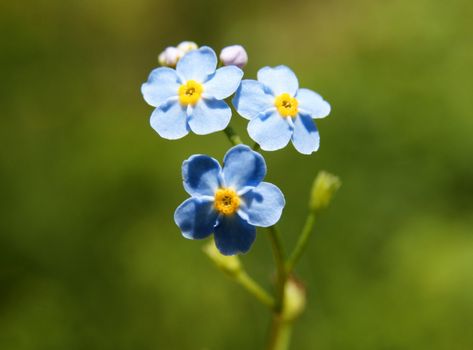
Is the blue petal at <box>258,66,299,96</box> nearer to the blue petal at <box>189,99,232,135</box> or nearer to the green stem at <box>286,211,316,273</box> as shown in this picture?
the blue petal at <box>189,99,232,135</box>

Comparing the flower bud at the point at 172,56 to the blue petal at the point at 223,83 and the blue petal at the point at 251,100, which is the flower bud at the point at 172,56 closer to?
the blue petal at the point at 223,83

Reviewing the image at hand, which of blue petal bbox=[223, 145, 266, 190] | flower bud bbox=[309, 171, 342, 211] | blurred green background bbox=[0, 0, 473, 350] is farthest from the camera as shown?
blurred green background bbox=[0, 0, 473, 350]

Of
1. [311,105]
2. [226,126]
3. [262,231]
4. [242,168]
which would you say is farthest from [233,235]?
[262,231]

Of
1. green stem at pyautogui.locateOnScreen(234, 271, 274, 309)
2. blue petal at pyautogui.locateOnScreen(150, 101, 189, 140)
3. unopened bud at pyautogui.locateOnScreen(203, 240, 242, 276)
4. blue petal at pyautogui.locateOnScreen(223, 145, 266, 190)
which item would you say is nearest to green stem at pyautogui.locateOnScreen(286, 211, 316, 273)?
green stem at pyautogui.locateOnScreen(234, 271, 274, 309)

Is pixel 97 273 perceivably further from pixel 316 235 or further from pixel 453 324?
pixel 453 324

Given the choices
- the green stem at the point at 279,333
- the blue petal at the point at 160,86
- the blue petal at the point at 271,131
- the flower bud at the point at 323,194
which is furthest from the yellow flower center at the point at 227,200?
the green stem at the point at 279,333

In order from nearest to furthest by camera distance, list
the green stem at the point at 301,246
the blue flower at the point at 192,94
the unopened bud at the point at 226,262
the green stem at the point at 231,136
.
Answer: the blue flower at the point at 192,94, the green stem at the point at 231,136, the green stem at the point at 301,246, the unopened bud at the point at 226,262

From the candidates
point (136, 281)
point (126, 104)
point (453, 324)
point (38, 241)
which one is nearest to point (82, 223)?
point (38, 241)
